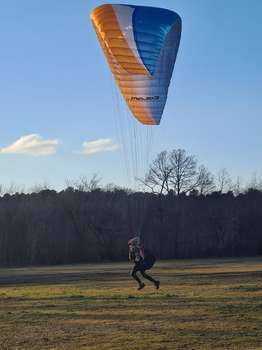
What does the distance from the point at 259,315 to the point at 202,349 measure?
350cm

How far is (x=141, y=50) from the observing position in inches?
678

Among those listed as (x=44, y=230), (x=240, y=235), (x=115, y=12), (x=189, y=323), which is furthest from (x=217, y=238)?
(x=189, y=323)

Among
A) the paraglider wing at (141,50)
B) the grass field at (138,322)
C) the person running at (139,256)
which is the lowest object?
the grass field at (138,322)

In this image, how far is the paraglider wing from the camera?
1709 cm

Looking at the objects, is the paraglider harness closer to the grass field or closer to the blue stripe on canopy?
the grass field

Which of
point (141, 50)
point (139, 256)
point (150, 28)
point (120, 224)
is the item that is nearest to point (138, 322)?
point (139, 256)

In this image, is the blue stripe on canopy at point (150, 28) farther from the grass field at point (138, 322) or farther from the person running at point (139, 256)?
the grass field at point (138, 322)

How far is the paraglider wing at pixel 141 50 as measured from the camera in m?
17.1

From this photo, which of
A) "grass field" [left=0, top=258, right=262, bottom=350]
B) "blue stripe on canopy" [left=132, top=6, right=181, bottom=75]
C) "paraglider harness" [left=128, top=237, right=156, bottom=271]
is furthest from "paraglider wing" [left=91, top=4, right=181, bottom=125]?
"grass field" [left=0, top=258, right=262, bottom=350]

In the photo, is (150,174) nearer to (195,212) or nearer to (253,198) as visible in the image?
(195,212)

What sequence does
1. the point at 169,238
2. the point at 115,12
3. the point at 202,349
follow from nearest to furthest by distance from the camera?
the point at 202,349
the point at 115,12
the point at 169,238

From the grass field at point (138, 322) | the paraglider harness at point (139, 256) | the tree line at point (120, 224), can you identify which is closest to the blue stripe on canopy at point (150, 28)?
the paraglider harness at point (139, 256)

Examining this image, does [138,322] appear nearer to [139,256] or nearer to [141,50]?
[139,256]

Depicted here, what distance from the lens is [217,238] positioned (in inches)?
3034
